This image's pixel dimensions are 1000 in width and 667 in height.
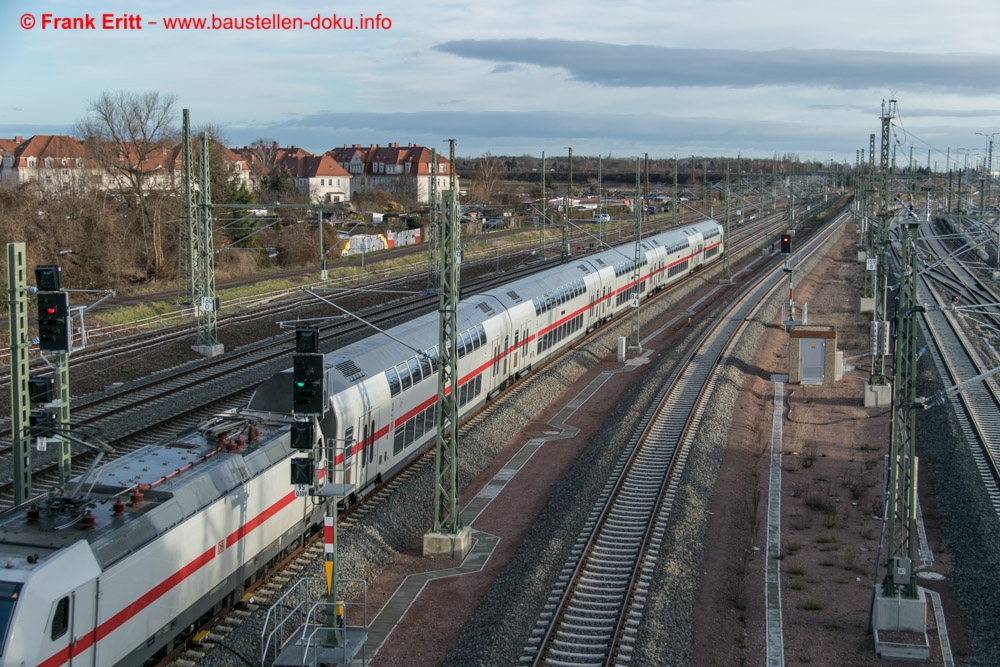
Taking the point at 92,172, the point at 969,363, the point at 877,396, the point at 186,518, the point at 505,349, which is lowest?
the point at 877,396

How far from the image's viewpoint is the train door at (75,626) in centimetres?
1091

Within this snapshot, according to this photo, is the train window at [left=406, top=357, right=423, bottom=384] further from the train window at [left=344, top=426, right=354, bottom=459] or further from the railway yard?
the train window at [left=344, top=426, right=354, bottom=459]

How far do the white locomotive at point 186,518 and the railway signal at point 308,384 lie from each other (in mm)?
1946

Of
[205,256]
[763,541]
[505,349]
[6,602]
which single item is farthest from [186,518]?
[205,256]

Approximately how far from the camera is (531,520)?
21.5 m

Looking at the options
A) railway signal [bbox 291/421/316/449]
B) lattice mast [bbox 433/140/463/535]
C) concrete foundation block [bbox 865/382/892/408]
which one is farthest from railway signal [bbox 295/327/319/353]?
concrete foundation block [bbox 865/382/892/408]

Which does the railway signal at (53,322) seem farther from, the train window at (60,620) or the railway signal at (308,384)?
the train window at (60,620)

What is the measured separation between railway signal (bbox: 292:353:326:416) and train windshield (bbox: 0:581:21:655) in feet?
15.2

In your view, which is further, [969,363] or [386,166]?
[386,166]

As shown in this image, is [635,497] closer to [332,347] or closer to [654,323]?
[332,347]

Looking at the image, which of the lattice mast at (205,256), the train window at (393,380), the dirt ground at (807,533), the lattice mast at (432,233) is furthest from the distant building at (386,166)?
the train window at (393,380)

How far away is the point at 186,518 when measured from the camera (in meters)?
13.5

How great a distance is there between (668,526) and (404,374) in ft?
24.0

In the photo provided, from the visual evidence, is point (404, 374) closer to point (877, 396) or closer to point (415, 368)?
point (415, 368)
